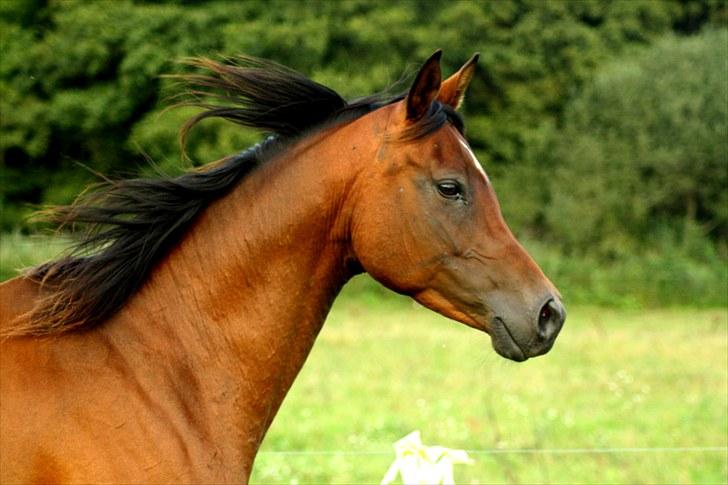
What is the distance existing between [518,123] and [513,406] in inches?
875

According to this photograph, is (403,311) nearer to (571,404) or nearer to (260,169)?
(571,404)

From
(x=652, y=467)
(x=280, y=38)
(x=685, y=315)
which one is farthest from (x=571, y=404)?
(x=280, y=38)

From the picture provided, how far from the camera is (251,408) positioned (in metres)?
3.56

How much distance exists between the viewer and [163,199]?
12.0 ft

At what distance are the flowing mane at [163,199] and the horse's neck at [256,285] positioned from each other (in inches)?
2.5

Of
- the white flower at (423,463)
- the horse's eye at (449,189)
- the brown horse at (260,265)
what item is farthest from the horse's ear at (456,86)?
the white flower at (423,463)

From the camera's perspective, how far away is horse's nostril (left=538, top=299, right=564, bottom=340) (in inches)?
138

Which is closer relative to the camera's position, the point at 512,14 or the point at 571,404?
the point at 571,404

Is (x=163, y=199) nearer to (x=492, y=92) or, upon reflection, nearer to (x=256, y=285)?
(x=256, y=285)

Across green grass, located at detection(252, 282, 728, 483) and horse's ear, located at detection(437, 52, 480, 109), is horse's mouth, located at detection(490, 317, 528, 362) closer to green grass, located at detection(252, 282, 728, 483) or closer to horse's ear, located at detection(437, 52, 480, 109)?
horse's ear, located at detection(437, 52, 480, 109)

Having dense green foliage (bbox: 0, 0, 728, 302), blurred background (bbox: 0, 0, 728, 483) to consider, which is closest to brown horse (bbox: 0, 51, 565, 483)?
blurred background (bbox: 0, 0, 728, 483)

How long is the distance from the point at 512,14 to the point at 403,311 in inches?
529

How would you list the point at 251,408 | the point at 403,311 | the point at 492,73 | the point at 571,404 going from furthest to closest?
the point at 492,73
the point at 403,311
the point at 571,404
the point at 251,408

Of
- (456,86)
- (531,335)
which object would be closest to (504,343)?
(531,335)
